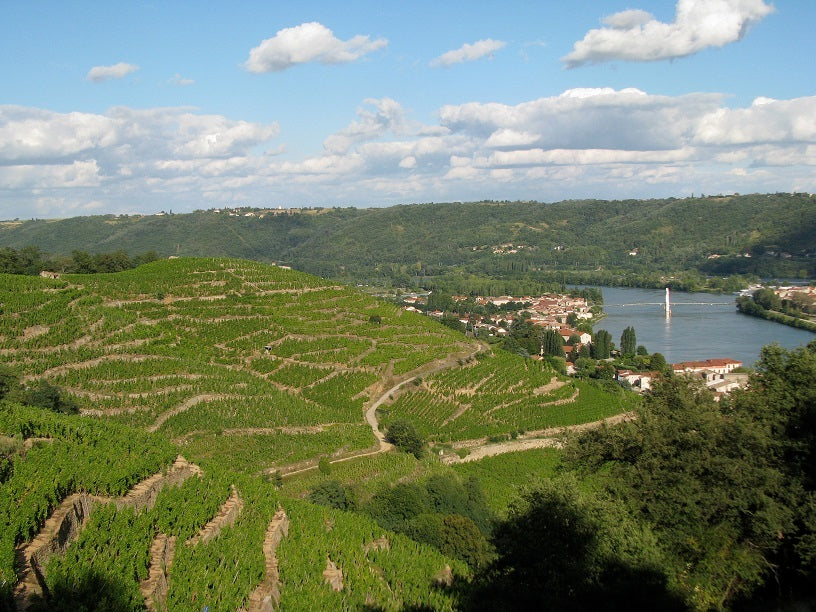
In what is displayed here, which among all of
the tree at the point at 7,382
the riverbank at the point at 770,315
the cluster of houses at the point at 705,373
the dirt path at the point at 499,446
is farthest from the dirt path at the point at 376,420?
the riverbank at the point at 770,315

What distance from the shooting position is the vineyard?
13.1 meters

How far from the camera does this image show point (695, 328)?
91.1m

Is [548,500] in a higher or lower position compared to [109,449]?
lower

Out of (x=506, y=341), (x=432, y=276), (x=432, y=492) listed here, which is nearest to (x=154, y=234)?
(x=432, y=276)

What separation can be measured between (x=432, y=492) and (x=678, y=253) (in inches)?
6618

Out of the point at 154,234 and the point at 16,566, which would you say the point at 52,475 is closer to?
the point at 16,566

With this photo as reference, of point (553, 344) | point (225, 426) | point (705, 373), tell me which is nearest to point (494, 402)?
point (225, 426)

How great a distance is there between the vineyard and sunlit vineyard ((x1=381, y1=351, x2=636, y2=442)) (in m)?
0.15

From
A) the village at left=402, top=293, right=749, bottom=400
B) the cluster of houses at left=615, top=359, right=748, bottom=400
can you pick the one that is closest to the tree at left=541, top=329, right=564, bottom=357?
the village at left=402, top=293, right=749, bottom=400

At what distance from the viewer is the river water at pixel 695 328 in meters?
75.8

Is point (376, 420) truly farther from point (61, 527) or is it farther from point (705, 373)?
point (705, 373)

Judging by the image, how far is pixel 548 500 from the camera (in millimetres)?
15469

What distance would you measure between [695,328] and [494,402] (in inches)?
2280

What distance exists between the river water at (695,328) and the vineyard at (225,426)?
3058 cm
